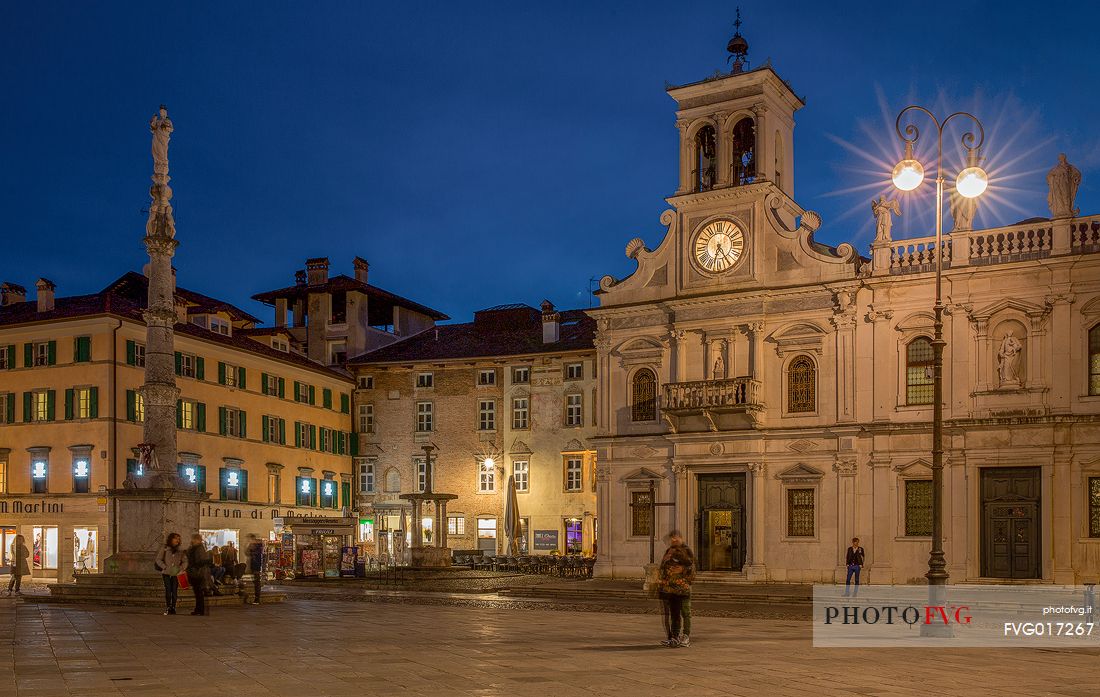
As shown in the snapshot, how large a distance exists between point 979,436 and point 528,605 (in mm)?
15077

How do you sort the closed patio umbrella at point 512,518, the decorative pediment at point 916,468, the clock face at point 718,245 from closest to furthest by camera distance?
the decorative pediment at point 916,468, the clock face at point 718,245, the closed patio umbrella at point 512,518

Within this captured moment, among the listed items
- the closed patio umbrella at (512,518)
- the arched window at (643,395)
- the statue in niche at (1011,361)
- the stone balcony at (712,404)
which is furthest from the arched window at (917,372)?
the closed patio umbrella at (512,518)

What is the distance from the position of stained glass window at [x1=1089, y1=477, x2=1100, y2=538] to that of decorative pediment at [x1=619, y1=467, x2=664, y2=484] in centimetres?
1371

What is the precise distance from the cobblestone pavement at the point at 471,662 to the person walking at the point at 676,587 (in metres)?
0.39

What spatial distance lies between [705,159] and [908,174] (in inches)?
848

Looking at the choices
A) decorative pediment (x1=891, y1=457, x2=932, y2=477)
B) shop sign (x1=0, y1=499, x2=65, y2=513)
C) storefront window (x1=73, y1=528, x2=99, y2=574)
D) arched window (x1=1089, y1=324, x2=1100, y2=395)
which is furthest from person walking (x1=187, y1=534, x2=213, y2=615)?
arched window (x1=1089, y1=324, x2=1100, y2=395)

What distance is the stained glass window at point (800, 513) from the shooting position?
127ft

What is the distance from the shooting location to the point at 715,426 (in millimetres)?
40188

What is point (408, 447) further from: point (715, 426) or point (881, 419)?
point (881, 419)

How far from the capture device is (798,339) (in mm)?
39188

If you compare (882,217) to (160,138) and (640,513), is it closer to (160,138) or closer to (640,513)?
(640,513)

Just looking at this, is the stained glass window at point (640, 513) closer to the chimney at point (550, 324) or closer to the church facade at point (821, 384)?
the church facade at point (821, 384)

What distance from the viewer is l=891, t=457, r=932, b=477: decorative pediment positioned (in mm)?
36562

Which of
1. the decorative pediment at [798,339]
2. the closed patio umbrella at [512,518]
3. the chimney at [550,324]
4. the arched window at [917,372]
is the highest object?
the chimney at [550,324]
